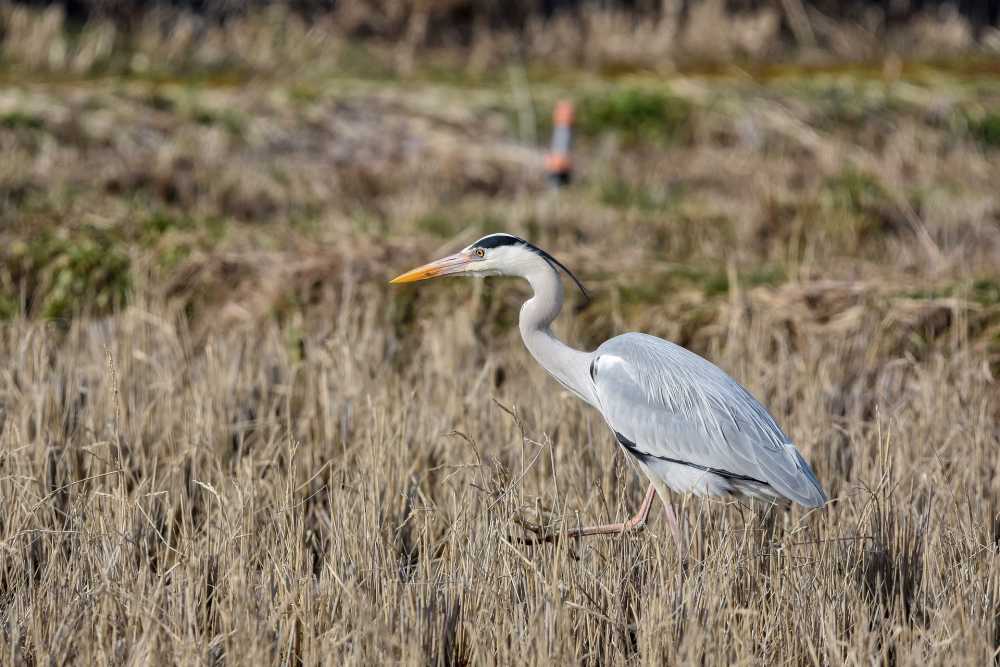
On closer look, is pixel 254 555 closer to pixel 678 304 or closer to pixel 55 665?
pixel 55 665

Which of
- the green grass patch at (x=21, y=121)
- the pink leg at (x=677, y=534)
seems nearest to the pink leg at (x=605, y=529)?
the pink leg at (x=677, y=534)

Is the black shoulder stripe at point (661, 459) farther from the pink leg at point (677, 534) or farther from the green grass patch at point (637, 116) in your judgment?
the green grass patch at point (637, 116)

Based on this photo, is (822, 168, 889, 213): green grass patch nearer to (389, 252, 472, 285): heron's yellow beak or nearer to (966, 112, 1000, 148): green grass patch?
(966, 112, 1000, 148): green grass patch

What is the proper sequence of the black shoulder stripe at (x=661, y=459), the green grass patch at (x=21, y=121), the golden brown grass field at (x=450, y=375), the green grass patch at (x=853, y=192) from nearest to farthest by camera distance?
1. the golden brown grass field at (x=450, y=375)
2. the black shoulder stripe at (x=661, y=459)
3. the green grass patch at (x=853, y=192)
4. the green grass patch at (x=21, y=121)

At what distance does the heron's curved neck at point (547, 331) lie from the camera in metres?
4.34

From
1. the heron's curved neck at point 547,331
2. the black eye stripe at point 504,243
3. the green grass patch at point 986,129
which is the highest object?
the green grass patch at point 986,129

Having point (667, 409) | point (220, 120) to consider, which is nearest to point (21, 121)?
point (220, 120)

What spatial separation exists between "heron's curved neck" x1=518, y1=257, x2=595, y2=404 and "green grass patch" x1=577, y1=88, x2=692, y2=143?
8781mm

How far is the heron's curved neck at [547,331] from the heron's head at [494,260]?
0.03 meters

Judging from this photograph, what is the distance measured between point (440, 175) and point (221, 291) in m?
4.05

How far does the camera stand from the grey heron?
13.2 feet

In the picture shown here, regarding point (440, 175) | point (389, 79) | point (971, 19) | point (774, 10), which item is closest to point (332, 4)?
point (389, 79)

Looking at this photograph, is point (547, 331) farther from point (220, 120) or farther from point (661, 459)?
point (220, 120)

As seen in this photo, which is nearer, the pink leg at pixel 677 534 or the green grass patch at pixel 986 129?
the pink leg at pixel 677 534
